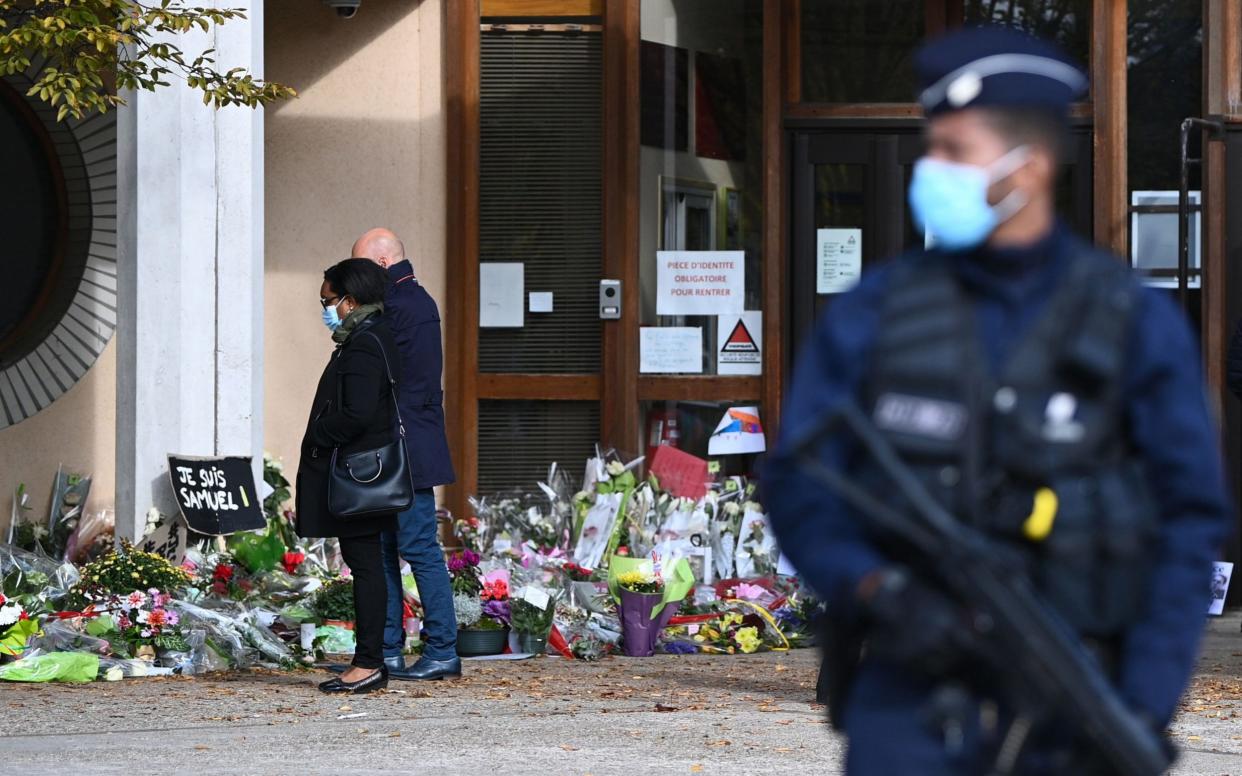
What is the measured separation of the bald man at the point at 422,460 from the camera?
7070 mm

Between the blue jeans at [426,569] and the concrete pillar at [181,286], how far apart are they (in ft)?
5.35

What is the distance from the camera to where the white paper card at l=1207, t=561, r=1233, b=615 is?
31.1 feet

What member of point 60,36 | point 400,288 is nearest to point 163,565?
point 400,288

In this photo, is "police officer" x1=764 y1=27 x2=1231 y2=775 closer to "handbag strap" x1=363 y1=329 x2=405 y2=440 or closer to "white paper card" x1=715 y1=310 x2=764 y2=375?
"handbag strap" x1=363 y1=329 x2=405 y2=440

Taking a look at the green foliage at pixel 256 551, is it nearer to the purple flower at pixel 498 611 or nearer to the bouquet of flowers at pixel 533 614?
the purple flower at pixel 498 611

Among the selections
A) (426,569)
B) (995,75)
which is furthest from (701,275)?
(995,75)

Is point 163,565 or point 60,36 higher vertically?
point 60,36

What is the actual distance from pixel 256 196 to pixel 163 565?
6.00 ft

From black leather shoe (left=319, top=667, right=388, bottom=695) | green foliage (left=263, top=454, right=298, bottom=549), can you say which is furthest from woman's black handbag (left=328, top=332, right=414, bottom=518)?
green foliage (left=263, top=454, right=298, bottom=549)

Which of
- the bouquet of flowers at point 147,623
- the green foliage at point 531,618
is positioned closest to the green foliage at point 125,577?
the bouquet of flowers at point 147,623

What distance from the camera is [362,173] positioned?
416 inches

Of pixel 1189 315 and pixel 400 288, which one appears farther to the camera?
pixel 1189 315

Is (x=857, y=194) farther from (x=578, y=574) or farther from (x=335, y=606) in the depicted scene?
(x=335, y=606)

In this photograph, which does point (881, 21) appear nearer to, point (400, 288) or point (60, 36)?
point (400, 288)
